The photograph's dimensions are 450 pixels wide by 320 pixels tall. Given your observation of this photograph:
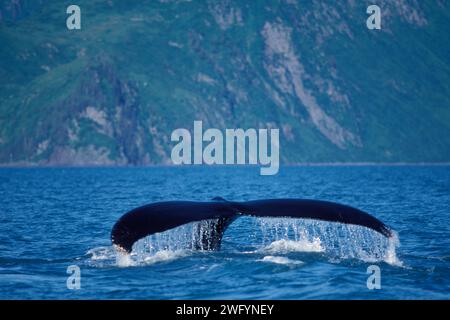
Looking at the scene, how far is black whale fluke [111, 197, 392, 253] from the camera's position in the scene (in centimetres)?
1306

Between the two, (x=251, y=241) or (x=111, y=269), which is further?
(x=251, y=241)

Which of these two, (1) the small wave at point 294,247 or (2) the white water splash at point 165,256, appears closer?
(2) the white water splash at point 165,256

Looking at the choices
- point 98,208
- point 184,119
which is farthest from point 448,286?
point 184,119

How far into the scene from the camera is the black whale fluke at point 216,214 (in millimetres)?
13062

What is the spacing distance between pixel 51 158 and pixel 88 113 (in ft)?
44.3

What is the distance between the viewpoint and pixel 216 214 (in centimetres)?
1448
